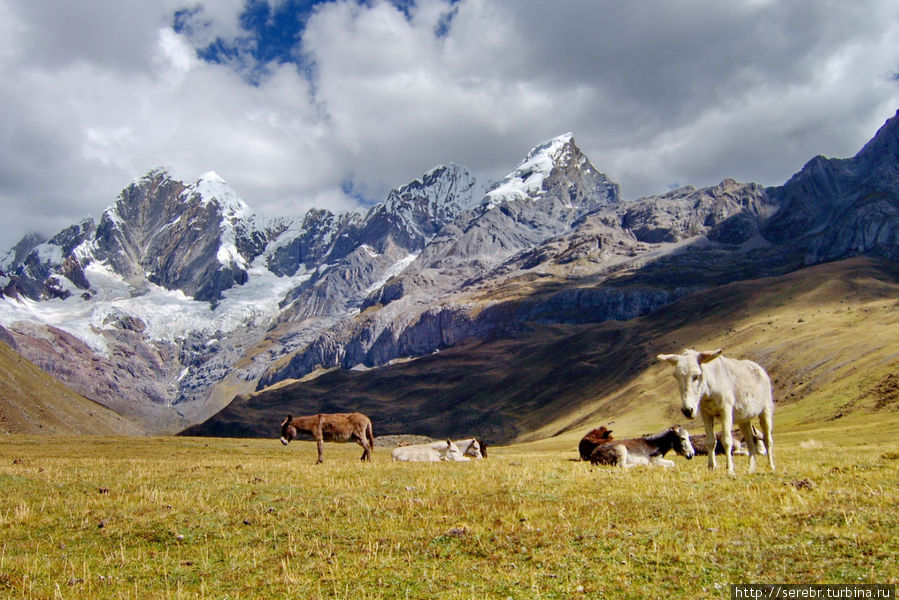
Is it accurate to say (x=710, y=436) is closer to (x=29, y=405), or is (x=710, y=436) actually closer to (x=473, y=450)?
(x=473, y=450)

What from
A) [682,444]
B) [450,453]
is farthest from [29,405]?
[682,444]

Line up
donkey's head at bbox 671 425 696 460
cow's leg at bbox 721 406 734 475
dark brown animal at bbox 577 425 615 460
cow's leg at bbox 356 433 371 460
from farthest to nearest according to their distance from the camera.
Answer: cow's leg at bbox 356 433 371 460 → dark brown animal at bbox 577 425 615 460 → donkey's head at bbox 671 425 696 460 → cow's leg at bbox 721 406 734 475

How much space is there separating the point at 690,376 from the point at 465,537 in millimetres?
9030

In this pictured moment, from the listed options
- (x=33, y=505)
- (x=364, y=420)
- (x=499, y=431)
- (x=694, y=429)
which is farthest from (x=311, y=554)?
(x=499, y=431)

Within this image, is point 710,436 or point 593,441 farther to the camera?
point 593,441

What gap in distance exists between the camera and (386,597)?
9602 millimetres

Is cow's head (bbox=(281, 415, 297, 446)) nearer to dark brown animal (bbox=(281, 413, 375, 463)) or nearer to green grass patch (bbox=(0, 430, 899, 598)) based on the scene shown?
dark brown animal (bbox=(281, 413, 375, 463))

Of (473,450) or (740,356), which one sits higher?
(740,356)

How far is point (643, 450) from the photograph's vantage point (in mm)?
25922

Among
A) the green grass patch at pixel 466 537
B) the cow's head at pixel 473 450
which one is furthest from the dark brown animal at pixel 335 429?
the green grass patch at pixel 466 537

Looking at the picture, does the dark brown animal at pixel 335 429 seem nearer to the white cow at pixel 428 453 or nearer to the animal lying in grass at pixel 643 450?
the white cow at pixel 428 453

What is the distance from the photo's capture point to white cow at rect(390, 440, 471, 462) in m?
32.8

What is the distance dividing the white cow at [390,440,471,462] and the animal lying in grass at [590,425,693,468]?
945 centimetres

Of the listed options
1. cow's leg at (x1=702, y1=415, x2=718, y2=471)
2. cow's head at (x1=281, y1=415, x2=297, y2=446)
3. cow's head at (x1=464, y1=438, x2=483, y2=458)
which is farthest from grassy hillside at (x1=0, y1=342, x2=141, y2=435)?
cow's leg at (x1=702, y1=415, x2=718, y2=471)
